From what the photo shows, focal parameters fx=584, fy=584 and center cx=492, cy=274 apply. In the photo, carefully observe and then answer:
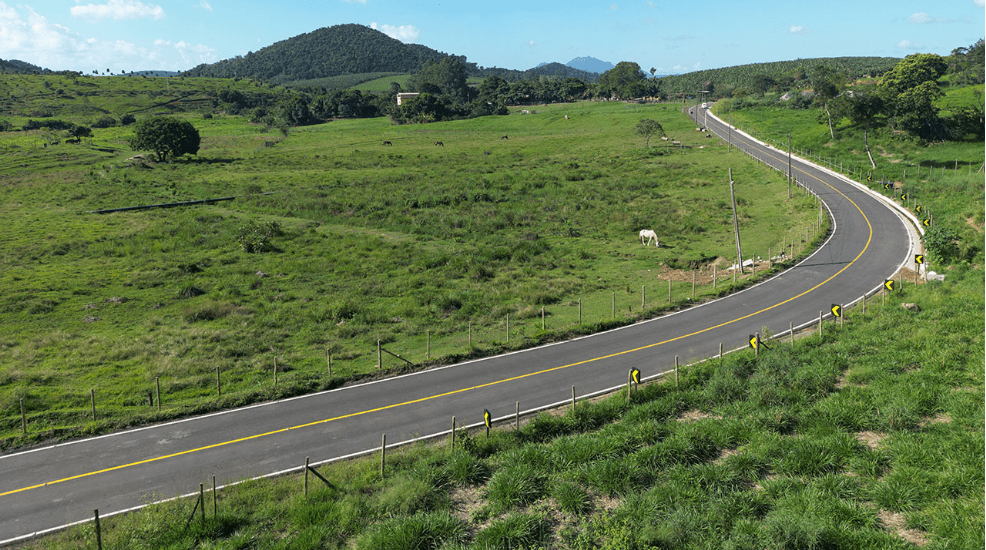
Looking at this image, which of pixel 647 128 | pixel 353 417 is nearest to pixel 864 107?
pixel 647 128

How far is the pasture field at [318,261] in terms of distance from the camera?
92.3 feet

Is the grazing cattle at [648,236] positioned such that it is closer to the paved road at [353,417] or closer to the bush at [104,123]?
the paved road at [353,417]

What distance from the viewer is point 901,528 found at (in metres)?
13.8

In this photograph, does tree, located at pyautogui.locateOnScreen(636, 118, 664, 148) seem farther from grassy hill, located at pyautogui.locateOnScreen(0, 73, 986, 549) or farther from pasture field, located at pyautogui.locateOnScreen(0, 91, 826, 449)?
grassy hill, located at pyautogui.locateOnScreen(0, 73, 986, 549)

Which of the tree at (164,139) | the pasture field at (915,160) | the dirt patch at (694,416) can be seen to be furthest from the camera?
the tree at (164,139)

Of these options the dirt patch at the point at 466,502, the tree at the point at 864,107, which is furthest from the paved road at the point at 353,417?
the tree at the point at 864,107

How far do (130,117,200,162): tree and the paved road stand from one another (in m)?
99.3

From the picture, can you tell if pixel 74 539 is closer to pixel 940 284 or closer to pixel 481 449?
pixel 481 449

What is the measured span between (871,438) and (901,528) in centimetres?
506

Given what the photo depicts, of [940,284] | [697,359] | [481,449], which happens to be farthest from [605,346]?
[940,284]

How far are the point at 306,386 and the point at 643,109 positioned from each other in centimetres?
14754

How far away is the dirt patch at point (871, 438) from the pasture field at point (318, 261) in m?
15.3

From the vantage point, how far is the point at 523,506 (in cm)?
1605

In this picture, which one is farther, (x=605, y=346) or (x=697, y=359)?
(x=605, y=346)
